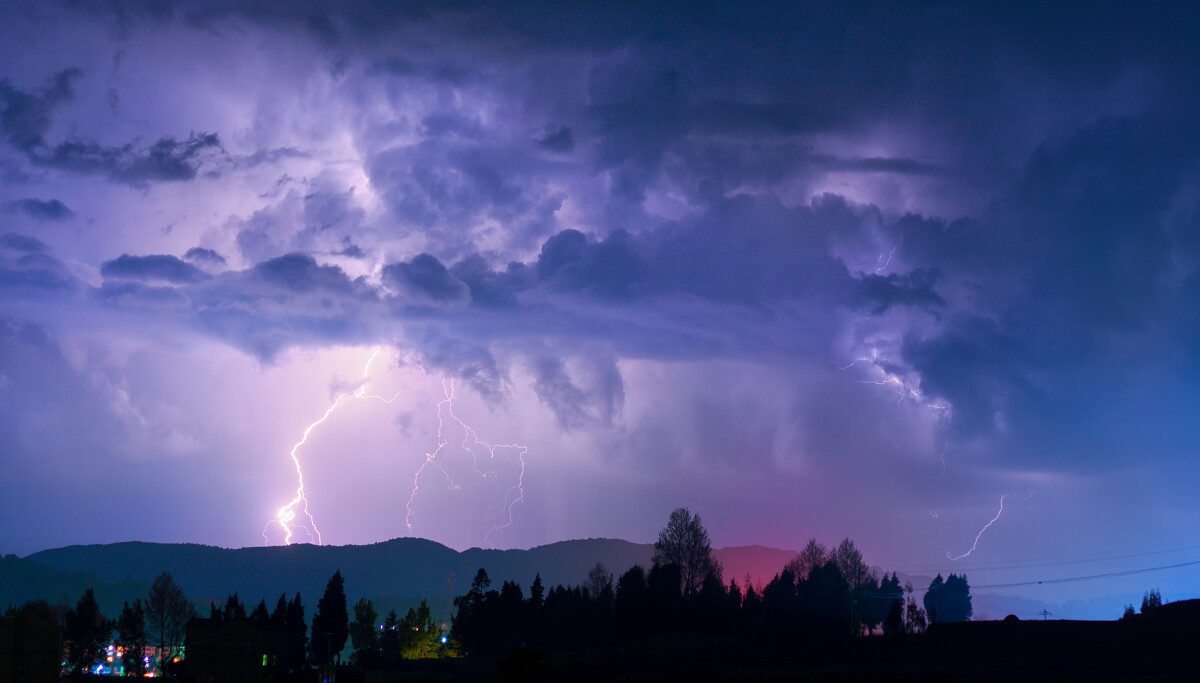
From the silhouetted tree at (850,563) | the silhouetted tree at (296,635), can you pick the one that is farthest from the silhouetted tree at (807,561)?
the silhouetted tree at (296,635)

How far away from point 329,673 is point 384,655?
24.5m

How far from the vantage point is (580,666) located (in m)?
85.8

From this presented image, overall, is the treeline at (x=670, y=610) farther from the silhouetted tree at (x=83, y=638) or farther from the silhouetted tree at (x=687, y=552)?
the silhouetted tree at (x=83, y=638)

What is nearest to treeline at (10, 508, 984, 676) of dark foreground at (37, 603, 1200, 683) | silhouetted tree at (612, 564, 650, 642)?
silhouetted tree at (612, 564, 650, 642)

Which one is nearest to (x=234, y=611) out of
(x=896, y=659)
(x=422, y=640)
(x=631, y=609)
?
(x=422, y=640)

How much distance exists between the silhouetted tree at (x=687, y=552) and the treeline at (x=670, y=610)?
13cm

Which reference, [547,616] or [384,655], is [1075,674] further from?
[384,655]

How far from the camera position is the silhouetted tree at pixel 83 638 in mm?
116875

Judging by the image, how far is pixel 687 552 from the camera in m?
123

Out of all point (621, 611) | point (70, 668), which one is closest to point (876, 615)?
point (621, 611)

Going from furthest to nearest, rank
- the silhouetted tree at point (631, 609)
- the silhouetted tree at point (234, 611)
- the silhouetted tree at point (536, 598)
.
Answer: the silhouetted tree at point (536, 598) < the silhouetted tree at point (631, 609) < the silhouetted tree at point (234, 611)

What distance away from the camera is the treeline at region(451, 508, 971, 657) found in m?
110

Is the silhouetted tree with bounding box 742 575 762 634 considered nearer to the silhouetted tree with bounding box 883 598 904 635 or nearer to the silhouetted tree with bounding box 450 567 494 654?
the silhouetted tree with bounding box 883 598 904 635

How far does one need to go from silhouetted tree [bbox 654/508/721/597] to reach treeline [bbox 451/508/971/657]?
0.13m
